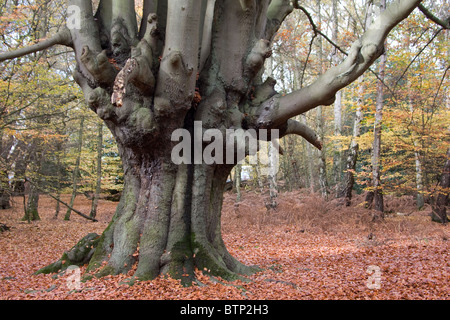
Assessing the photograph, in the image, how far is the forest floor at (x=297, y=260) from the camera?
3680mm

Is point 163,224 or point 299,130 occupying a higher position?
point 299,130

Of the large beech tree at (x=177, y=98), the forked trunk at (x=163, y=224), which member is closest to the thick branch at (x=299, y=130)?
the large beech tree at (x=177, y=98)

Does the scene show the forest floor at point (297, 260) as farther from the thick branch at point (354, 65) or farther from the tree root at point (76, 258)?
the thick branch at point (354, 65)

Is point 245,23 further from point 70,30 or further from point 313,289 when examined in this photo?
point 313,289

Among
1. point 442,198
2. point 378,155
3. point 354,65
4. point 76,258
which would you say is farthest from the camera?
point 442,198

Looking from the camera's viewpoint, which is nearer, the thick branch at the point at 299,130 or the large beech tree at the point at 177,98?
the large beech tree at the point at 177,98

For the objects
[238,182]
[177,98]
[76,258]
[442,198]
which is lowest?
A: [76,258]

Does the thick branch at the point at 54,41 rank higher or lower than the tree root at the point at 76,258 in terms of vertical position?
higher

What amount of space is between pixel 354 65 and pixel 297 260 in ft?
11.5

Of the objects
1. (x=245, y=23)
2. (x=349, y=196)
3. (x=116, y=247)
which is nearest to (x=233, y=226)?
(x=349, y=196)

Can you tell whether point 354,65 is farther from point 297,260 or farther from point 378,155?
point 378,155

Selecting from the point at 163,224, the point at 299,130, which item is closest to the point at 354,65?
the point at 299,130

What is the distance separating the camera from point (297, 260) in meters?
5.76

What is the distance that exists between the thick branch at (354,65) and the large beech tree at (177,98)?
0.04ft
